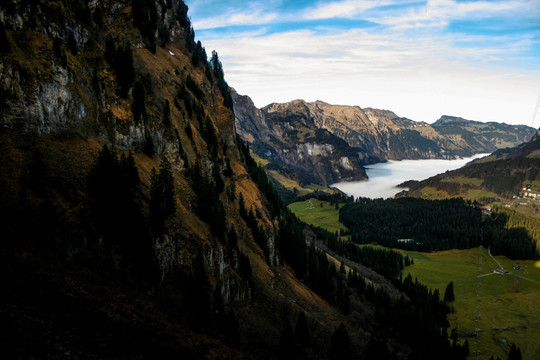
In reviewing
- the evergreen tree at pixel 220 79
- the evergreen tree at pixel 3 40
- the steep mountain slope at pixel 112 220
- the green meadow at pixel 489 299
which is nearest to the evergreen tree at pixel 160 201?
the steep mountain slope at pixel 112 220

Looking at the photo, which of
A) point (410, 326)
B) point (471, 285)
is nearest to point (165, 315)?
point (410, 326)

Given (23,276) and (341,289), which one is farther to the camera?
(341,289)

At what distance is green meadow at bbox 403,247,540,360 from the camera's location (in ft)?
334

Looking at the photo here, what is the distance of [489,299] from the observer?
444ft

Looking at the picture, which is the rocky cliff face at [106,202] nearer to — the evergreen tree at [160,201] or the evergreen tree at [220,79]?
the evergreen tree at [160,201]

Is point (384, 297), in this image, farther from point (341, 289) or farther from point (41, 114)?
point (41, 114)

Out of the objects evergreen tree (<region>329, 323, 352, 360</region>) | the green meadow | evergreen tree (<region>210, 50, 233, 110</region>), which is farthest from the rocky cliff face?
the green meadow

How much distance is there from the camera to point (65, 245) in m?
36.0

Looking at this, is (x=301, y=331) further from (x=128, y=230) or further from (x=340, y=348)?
(x=128, y=230)

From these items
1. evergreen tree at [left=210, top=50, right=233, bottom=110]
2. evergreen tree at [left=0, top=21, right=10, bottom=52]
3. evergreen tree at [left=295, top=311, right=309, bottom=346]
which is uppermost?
evergreen tree at [left=210, top=50, right=233, bottom=110]

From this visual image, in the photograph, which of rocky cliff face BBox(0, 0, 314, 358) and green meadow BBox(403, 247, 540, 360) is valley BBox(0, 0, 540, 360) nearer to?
rocky cliff face BBox(0, 0, 314, 358)

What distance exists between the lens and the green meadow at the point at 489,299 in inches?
4011

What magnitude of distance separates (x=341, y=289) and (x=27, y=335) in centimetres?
8775

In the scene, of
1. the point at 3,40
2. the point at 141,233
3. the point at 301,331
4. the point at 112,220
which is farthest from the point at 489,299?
the point at 3,40
